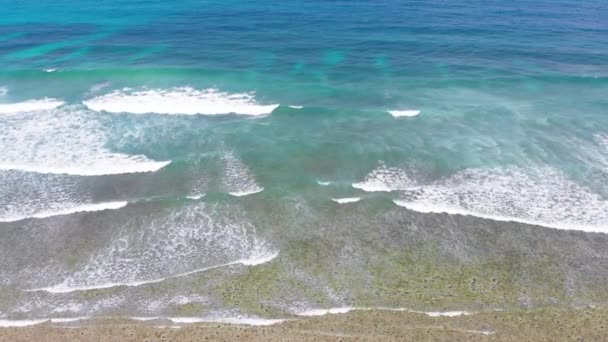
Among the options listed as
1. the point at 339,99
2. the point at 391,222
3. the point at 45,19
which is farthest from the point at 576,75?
the point at 45,19

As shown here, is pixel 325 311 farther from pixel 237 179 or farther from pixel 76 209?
pixel 76 209

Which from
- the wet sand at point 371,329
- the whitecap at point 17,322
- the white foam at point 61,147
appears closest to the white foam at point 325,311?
the wet sand at point 371,329

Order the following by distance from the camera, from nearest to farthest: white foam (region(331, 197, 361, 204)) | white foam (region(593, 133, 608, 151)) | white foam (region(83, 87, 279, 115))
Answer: white foam (region(331, 197, 361, 204)) → white foam (region(593, 133, 608, 151)) → white foam (region(83, 87, 279, 115))

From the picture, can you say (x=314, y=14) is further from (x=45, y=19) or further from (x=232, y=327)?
(x=232, y=327)

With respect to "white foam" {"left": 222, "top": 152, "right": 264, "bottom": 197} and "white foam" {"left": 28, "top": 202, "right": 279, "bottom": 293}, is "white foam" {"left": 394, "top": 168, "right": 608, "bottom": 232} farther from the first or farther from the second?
"white foam" {"left": 28, "top": 202, "right": 279, "bottom": 293}

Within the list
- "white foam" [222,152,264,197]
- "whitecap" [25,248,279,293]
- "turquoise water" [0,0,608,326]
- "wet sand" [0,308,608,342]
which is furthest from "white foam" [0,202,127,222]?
"wet sand" [0,308,608,342]

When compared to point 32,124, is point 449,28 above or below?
above
